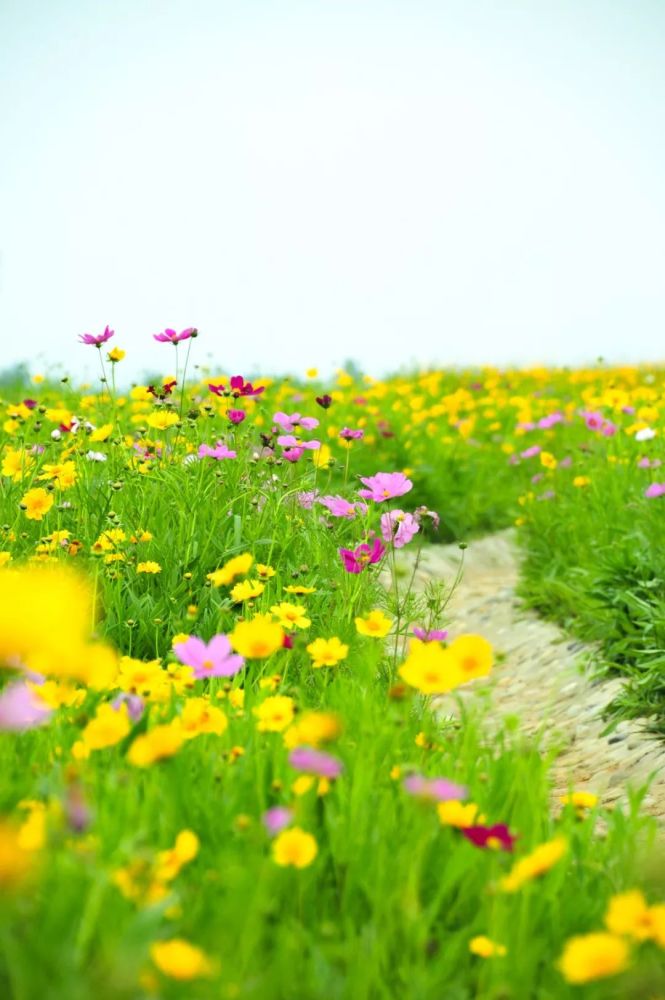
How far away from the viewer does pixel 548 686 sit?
4859 millimetres

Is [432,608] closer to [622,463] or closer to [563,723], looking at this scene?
[563,723]

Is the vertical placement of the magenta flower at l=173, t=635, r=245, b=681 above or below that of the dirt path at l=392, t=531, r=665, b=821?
above

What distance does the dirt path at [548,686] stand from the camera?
3.69 m

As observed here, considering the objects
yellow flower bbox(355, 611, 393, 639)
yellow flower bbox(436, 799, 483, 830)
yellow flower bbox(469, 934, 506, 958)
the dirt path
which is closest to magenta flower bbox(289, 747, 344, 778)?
yellow flower bbox(436, 799, 483, 830)

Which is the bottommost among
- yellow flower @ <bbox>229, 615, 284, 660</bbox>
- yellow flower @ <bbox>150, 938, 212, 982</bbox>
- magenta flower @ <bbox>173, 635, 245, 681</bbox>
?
yellow flower @ <bbox>150, 938, 212, 982</bbox>

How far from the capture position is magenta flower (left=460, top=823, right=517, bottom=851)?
1.50m

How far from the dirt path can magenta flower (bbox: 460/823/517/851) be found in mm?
578

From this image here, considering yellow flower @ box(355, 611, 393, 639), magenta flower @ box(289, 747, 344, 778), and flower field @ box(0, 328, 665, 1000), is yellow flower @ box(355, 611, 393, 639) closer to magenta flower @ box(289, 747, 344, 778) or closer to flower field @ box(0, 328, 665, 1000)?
flower field @ box(0, 328, 665, 1000)

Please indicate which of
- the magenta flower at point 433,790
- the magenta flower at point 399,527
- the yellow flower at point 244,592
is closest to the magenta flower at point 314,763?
the magenta flower at point 433,790

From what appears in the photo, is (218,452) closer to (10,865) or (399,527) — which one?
(399,527)

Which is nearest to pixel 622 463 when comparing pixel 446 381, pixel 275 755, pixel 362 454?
pixel 362 454

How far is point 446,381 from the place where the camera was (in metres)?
12.4

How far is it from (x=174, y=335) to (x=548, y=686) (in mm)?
2410

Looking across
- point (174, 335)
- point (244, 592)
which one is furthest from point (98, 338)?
point (244, 592)
